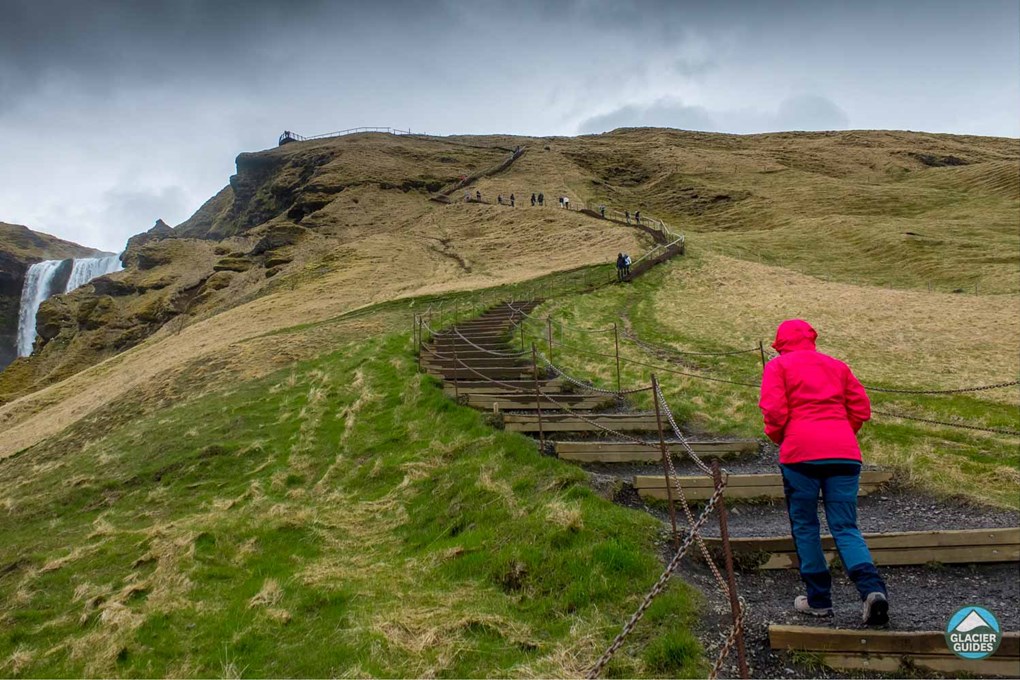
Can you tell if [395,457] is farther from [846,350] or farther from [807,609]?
[846,350]

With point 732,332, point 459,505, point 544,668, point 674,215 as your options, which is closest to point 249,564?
point 459,505

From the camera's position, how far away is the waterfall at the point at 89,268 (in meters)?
67.8

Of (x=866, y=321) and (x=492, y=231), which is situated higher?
(x=492, y=231)

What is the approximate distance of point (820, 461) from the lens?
455 cm

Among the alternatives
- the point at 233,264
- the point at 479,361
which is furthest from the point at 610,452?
the point at 233,264

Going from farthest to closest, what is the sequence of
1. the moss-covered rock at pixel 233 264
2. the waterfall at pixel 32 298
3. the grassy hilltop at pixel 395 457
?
the waterfall at pixel 32 298 → the moss-covered rock at pixel 233 264 → the grassy hilltop at pixel 395 457

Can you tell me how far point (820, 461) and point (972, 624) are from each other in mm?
1512

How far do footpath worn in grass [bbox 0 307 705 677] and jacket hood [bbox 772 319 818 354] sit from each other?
2.51 m

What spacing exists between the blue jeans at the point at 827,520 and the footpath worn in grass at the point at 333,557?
3.69 ft

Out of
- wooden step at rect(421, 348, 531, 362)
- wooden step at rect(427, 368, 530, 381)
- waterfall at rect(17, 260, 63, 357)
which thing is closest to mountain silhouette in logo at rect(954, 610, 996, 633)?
wooden step at rect(427, 368, 530, 381)

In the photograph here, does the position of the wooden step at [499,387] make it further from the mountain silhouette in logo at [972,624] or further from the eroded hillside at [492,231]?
the eroded hillside at [492,231]

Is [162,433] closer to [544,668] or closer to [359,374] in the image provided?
[359,374]

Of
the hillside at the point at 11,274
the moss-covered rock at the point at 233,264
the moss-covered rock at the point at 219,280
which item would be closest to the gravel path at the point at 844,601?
the moss-covered rock at the point at 219,280

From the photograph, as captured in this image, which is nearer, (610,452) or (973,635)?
(973,635)
